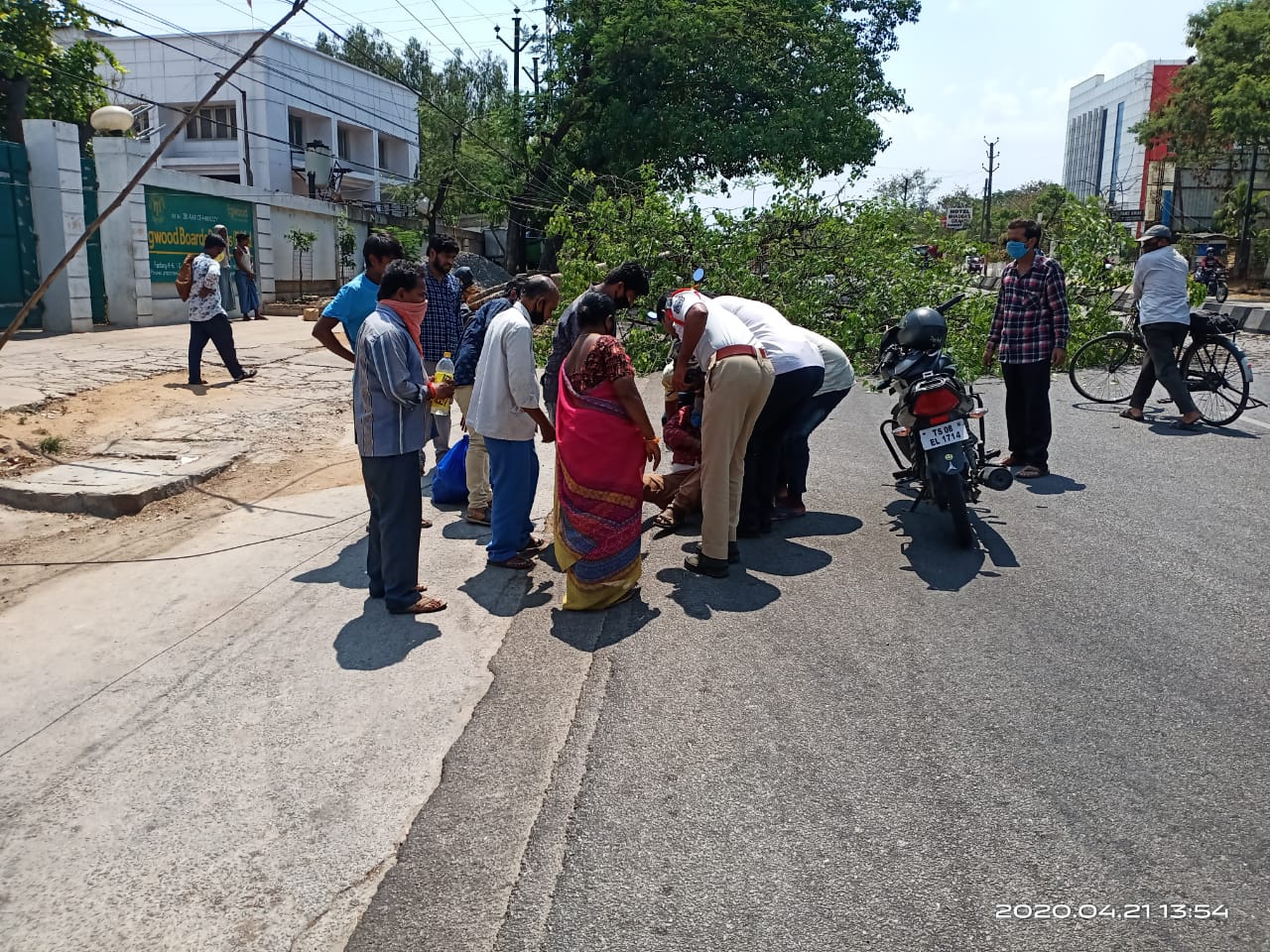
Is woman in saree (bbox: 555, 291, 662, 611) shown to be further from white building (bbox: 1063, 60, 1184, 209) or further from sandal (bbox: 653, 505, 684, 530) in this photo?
white building (bbox: 1063, 60, 1184, 209)

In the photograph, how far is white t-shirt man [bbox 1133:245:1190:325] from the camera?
902 cm

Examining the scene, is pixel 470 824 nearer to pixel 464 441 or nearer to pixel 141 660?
pixel 141 660

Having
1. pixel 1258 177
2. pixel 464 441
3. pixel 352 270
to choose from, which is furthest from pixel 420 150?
pixel 464 441

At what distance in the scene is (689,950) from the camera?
254 centimetres

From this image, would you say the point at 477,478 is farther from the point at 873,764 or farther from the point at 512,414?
the point at 873,764

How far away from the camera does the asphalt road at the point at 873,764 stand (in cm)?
268

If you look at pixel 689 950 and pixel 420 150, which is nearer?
pixel 689 950

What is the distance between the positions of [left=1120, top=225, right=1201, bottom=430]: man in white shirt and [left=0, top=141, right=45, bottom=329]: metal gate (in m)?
14.2

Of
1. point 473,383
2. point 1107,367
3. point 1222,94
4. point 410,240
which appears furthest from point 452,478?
point 1222,94

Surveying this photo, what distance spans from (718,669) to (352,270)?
2661cm

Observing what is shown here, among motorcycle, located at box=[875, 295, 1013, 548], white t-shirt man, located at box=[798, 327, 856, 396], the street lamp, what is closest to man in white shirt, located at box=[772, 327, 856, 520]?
white t-shirt man, located at box=[798, 327, 856, 396]

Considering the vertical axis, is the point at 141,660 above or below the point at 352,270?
below

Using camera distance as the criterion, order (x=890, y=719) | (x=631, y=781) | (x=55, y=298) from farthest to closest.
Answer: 1. (x=55, y=298)
2. (x=890, y=719)
3. (x=631, y=781)

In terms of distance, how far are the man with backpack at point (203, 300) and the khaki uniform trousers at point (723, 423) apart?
23.7 feet
